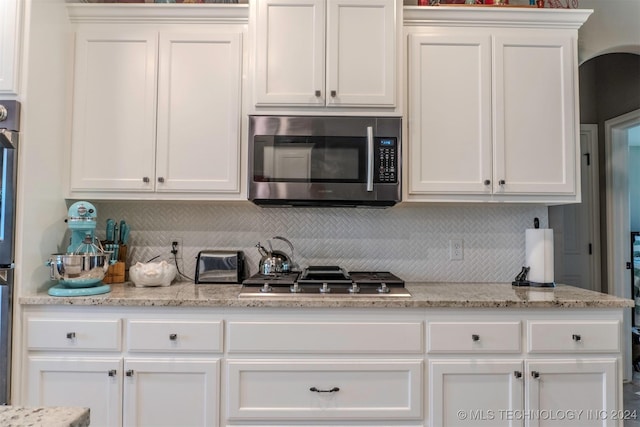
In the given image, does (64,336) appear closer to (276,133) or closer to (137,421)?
(137,421)

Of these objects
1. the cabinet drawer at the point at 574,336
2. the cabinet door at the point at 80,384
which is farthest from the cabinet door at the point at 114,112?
the cabinet drawer at the point at 574,336

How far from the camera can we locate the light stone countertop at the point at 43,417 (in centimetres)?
56

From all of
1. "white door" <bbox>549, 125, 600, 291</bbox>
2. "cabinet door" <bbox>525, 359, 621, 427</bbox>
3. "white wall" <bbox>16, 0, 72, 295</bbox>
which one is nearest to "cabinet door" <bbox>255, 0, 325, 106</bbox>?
"white wall" <bbox>16, 0, 72, 295</bbox>

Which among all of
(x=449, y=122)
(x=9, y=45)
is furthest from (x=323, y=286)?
(x=9, y=45)

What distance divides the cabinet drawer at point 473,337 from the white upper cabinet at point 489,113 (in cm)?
65

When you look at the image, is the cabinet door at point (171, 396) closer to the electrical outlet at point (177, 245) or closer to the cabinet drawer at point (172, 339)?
the cabinet drawer at point (172, 339)

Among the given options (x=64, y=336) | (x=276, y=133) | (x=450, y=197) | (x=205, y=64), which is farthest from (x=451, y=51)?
(x=64, y=336)

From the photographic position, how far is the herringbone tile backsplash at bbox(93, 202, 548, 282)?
2.24 m

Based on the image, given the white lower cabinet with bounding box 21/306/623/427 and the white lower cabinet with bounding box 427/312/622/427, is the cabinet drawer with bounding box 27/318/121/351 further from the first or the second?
the white lower cabinet with bounding box 427/312/622/427

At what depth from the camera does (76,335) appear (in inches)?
63.4

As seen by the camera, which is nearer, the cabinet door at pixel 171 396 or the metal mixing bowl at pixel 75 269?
the cabinet door at pixel 171 396

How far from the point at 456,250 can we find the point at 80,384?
2.01 meters

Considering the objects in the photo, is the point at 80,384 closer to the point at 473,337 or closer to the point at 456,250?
the point at 473,337

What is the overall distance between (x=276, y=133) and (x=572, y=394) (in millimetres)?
1791
